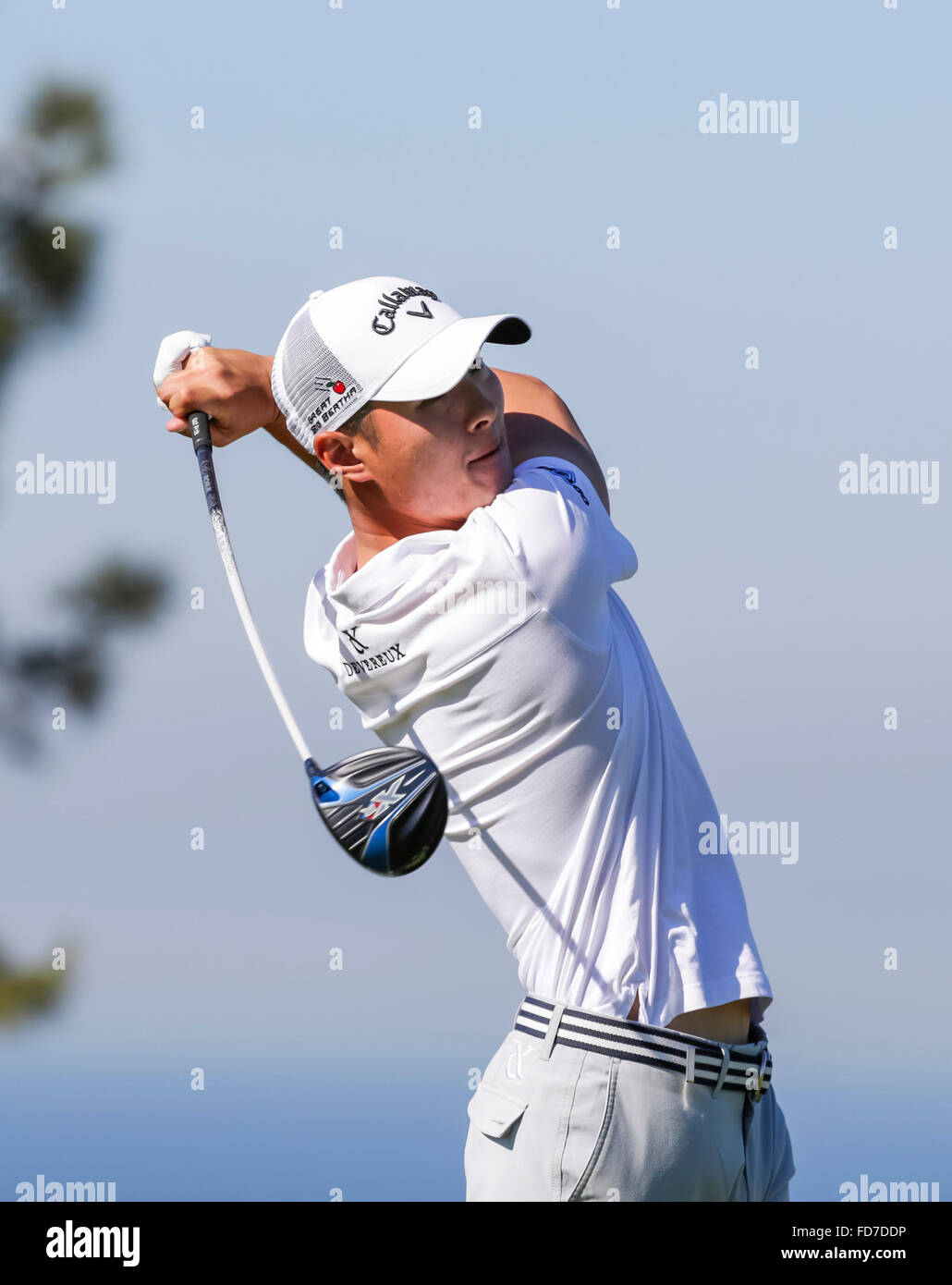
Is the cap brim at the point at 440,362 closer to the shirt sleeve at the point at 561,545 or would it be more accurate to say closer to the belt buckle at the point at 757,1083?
the shirt sleeve at the point at 561,545

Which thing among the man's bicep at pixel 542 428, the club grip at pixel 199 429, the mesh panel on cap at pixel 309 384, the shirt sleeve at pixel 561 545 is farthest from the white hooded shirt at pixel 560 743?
the club grip at pixel 199 429

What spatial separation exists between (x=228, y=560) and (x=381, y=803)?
0.54m

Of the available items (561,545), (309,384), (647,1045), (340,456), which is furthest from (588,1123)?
(309,384)

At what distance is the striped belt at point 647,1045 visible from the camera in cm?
226

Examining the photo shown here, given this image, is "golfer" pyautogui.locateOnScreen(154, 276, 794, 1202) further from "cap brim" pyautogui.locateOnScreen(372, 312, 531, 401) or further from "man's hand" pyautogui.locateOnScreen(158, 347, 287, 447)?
"man's hand" pyautogui.locateOnScreen(158, 347, 287, 447)

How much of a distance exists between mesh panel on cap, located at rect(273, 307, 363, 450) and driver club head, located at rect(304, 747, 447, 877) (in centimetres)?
48

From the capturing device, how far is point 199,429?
254 cm

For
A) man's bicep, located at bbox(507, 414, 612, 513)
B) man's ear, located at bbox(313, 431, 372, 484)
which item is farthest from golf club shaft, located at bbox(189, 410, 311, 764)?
man's bicep, located at bbox(507, 414, 612, 513)

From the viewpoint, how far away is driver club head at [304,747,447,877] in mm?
2137

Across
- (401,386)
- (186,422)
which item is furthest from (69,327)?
(401,386)

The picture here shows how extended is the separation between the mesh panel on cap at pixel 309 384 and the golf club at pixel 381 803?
35 centimetres

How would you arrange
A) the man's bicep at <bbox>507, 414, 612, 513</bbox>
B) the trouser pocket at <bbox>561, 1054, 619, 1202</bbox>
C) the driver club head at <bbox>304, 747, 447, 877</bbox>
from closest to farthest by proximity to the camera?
the driver club head at <bbox>304, 747, 447, 877</bbox>
the trouser pocket at <bbox>561, 1054, 619, 1202</bbox>
the man's bicep at <bbox>507, 414, 612, 513</bbox>
